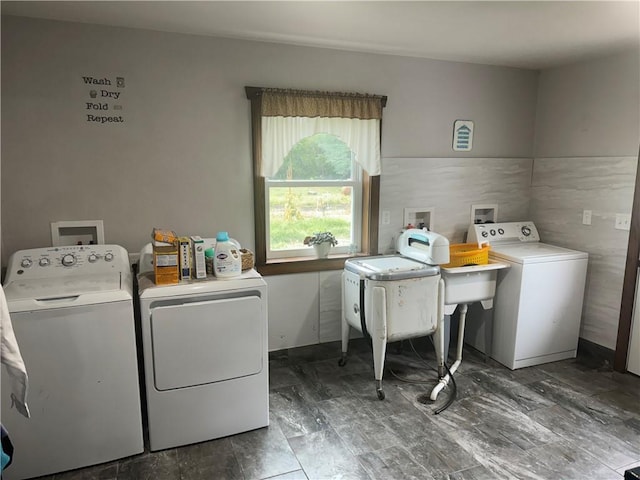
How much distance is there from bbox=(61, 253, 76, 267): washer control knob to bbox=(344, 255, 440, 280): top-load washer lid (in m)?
1.60

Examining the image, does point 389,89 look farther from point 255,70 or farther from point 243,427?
point 243,427

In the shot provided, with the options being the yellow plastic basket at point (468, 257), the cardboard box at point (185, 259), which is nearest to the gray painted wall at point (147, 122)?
the cardboard box at point (185, 259)

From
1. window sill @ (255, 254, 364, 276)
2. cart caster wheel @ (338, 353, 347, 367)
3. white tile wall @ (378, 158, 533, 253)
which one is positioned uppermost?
white tile wall @ (378, 158, 533, 253)

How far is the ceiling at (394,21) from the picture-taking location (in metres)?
2.19

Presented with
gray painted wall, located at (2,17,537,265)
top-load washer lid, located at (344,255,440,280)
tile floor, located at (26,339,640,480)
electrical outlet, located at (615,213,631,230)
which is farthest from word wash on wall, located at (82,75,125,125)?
electrical outlet, located at (615,213,631,230)

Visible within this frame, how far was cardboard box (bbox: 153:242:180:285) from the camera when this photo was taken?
2.21 metres

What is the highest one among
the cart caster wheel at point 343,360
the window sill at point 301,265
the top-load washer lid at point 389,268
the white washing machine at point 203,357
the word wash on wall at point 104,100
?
the word wash on wall at point 104,100

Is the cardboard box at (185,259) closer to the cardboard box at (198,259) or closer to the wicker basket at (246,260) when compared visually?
the cardboard box at (198,259)

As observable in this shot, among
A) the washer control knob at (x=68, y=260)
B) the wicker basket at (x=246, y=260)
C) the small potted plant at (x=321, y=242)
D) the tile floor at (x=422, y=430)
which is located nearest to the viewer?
the tile floor at (x=422, y=430)

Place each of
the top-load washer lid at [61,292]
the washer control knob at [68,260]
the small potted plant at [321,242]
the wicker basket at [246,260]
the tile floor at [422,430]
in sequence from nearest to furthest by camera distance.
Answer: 1. the top-load washer lid at [61,292]
2. the tile floor at [422,430]
3. the washer control knob at [68,260]
4. the wicker basket at [246,260]
5. the small potted plant at [321,242]

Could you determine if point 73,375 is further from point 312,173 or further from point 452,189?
point 452,189

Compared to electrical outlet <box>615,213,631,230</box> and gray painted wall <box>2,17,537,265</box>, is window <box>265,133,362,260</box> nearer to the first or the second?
gray painted wall <box>2,17,537,265</box>

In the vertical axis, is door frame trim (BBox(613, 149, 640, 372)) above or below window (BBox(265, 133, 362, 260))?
below

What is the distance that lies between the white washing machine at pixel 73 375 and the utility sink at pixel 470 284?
1922mm
